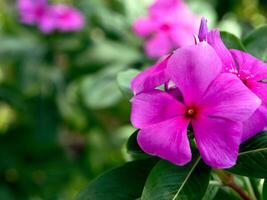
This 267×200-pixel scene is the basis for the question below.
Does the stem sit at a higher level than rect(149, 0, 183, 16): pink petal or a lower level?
higher

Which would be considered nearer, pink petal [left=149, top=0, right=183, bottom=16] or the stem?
the stem

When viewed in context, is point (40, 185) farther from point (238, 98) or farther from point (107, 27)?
point (238, 98)

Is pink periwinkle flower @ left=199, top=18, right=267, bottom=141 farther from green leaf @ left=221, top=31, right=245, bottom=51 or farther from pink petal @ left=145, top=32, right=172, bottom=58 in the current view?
pink petal @ left=145, top=32, right=172, bottom=58

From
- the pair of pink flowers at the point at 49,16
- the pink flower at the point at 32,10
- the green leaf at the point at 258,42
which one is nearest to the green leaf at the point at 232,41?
the green leaf at the point at 258,42

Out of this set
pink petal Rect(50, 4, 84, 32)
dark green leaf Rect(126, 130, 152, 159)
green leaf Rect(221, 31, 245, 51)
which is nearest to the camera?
dark green leaf Rect(126, 130, 152, 159)

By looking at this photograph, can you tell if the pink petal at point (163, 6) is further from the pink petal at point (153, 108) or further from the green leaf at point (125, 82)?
the pink petal at point (153, 108)

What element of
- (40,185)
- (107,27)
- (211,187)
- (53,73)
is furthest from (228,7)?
(211,187)

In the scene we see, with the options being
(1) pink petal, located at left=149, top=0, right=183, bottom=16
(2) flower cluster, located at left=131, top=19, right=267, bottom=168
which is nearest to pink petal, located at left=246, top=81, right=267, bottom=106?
(2) flower cluster, located at left=131, top=19, right=267, bottom=168

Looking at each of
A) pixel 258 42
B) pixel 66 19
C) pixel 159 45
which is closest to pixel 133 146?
pixel 258 42
